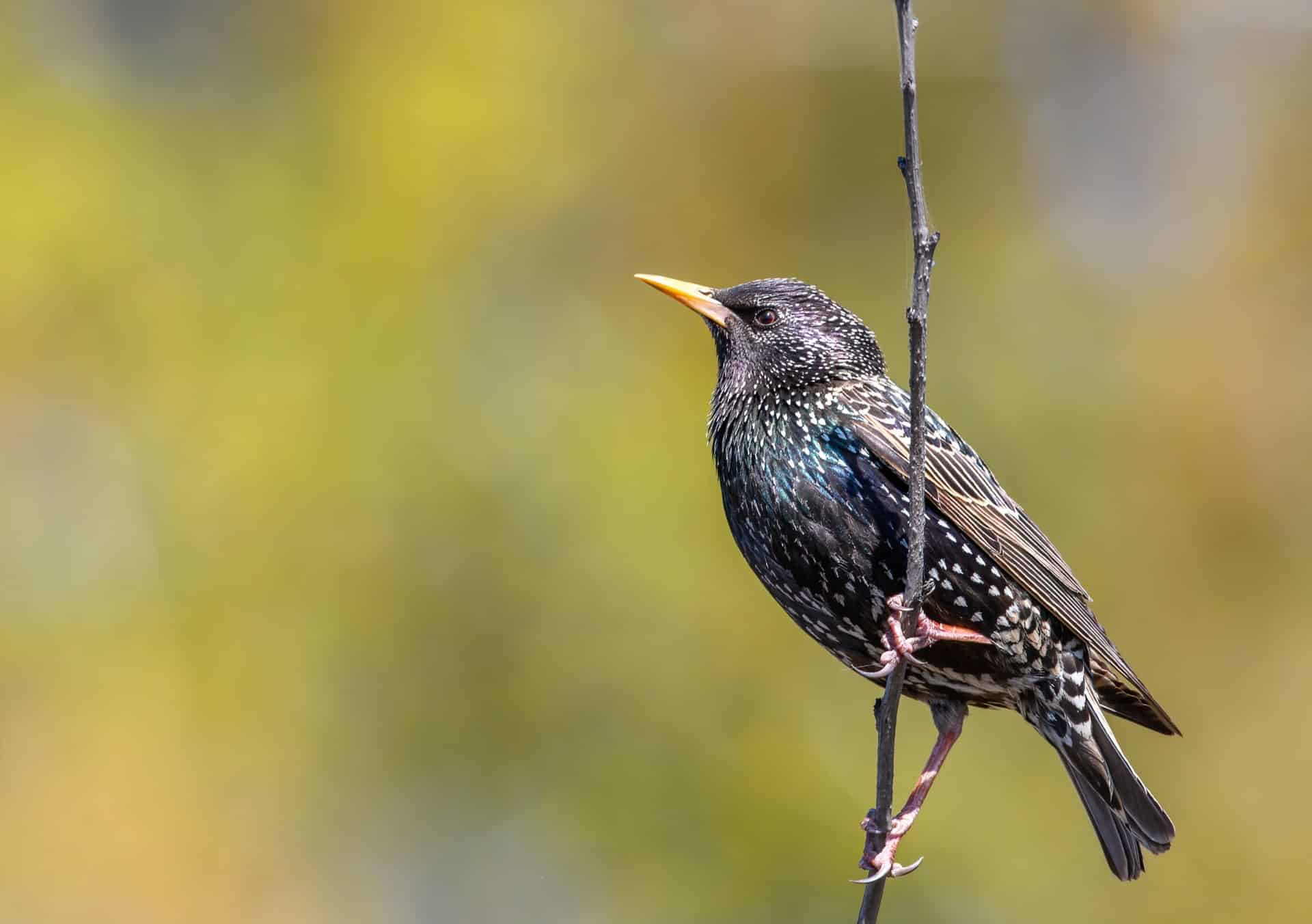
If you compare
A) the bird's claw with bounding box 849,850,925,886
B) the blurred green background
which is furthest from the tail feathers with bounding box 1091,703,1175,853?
the blurred green background

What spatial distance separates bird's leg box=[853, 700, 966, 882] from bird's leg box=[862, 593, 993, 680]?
383 mm

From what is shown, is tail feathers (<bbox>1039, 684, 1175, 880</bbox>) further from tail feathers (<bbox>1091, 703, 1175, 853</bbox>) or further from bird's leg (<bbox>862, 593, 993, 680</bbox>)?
bird's leg (<bbox>862, 593, 993, 680</bbox>)

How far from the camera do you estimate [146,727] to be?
9.26 m

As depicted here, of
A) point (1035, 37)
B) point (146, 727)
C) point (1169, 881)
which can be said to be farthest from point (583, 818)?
point (1035, 37)

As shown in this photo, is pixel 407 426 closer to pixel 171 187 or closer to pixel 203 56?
pixel 171 187

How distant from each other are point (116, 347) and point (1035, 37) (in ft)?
24.8

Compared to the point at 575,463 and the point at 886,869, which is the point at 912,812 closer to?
the point at 886,869

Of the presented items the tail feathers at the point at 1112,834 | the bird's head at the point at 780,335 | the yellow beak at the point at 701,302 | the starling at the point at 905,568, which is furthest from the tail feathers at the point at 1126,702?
the yellow beak at the point at 701,302

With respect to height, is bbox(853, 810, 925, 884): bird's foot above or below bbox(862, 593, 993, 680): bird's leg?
below

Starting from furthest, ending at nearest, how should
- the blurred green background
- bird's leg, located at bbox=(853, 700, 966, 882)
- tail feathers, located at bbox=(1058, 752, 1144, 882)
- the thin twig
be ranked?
the blurred green background < tail feathers, located at bbox=(1058, 752, 1144, 882) < bird's leg, located at bbox=(853, 700, 966, 882) < the thin twig

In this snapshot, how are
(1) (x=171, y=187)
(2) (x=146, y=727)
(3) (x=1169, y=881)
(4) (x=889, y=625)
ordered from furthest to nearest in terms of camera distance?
(1) (x=171, y=187) → (2) (x=146, y=727) → (3) (x=1169, y=881) → (4) (x=889, y=625)

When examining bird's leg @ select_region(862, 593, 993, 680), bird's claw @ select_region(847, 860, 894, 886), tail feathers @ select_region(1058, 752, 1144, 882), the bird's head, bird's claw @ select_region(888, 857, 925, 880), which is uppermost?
the bird's head

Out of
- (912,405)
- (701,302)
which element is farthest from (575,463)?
(912,405)

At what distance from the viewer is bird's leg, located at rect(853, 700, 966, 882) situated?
140 inches
